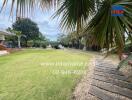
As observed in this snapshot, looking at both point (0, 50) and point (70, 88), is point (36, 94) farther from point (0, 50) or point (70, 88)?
point (0, 50)

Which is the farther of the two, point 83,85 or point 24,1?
point 83,85

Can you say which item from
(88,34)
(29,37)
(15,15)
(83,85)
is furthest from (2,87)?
(29,37)

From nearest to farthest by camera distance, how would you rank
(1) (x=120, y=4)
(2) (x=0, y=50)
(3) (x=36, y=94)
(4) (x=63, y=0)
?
1. (1) (x=120, y=4)
2. (4) (x=63, y=0)
3. (3) (x=36, y=94)
4. (2) (x=0, y=50)

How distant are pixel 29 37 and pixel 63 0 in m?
39.4

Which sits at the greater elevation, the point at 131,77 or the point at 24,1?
the point at 24,1

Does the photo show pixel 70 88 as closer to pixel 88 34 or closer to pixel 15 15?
pixel 88 34

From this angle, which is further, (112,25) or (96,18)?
(96,18)

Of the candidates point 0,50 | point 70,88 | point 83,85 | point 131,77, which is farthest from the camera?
point 0,50

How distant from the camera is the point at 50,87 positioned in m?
5.58

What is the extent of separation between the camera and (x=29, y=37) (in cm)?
4172

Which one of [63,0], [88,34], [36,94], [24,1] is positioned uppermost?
[63,0]

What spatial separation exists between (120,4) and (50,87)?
3594 millimetres

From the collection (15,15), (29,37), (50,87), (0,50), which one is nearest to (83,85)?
(50,87)

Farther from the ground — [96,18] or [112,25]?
[96,18]
